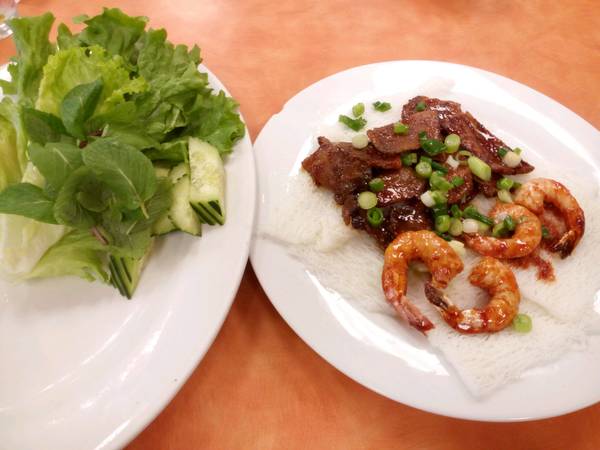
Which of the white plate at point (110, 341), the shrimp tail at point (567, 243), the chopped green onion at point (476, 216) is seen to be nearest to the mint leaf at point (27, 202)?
the white plate at point (110, 341)

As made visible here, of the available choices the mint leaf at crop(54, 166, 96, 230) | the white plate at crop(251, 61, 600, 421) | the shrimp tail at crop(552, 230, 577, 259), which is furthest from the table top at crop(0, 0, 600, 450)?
the mint leaf at crop(54, 166, 96, 230)

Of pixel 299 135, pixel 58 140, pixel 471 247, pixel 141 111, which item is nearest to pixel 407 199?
pixel 471 247

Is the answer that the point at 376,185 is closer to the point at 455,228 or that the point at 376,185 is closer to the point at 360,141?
the point at 360,141

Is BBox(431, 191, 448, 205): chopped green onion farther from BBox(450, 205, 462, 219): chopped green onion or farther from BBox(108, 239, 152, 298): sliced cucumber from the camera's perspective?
BBox(108, 239, 152, 298): sliced cucumber

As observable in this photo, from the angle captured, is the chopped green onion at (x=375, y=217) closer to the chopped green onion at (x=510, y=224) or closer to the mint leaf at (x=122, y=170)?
the chopped green onion at (x=510, y=224)

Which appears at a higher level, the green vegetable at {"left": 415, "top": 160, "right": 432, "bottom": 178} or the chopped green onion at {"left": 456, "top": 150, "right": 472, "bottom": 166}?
the chopped green onion at {"left": 456, "top": 150, "right": 472, "bottom": 166}

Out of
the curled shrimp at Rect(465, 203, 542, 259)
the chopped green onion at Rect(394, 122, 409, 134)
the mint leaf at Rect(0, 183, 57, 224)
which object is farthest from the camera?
the chopped green onion at Rect(394, 122, 409, 134)

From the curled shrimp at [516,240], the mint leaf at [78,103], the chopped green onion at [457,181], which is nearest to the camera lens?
the mint leaf at [78,103]

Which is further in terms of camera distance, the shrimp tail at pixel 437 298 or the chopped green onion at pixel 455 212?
the chopped green onion at pixel 455 212
